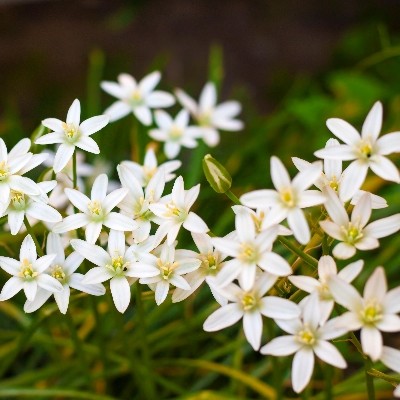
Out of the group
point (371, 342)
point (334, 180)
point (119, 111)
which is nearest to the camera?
point (371, 342)

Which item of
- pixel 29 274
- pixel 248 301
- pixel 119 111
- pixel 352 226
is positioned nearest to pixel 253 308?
pixel 248 301

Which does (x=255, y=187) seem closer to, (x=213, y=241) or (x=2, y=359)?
(x=2, y=359)

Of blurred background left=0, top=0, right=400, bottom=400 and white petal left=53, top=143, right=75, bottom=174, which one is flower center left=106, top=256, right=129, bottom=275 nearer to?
white petal left=53, top=143, right=75, bottom=174

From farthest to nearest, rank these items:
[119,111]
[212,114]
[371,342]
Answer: [212,114]
[119,111]
[371,342]

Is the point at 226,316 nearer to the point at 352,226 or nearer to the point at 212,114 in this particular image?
the point at 352,226

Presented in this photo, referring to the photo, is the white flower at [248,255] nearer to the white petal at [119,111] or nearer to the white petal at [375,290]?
the white petal at [375,290]

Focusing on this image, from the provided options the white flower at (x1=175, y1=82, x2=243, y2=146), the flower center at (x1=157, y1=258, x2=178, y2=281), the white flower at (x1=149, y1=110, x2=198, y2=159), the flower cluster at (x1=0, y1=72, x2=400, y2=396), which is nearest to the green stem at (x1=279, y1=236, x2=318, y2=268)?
the flower cluster at (x1=0, y1=72, x2=400, y2=396)
